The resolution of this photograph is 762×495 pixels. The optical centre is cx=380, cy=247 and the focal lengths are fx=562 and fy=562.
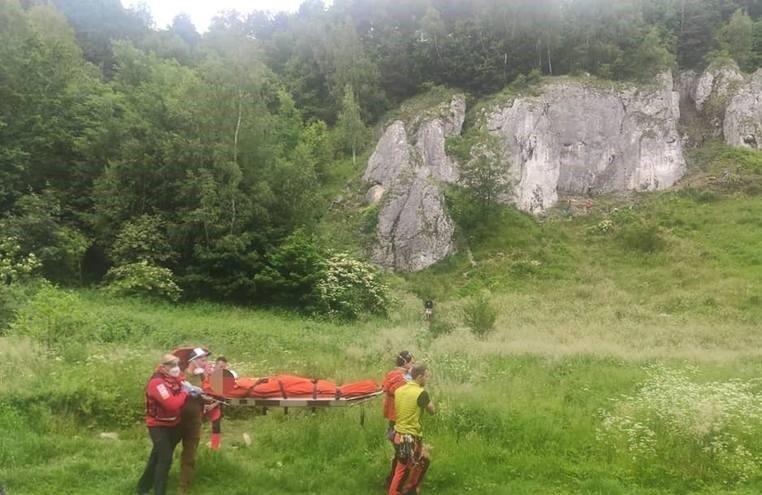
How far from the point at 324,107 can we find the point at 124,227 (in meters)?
36.6

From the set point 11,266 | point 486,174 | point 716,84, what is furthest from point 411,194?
point 716,84

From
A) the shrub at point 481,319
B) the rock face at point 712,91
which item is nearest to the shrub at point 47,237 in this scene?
the shrub at point 481,319

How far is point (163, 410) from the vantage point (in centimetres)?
674

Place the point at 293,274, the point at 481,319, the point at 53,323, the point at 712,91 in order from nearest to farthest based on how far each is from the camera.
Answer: the point at 53,323 < the point at 481,319 < the point at 293,274 < the point at 712,91

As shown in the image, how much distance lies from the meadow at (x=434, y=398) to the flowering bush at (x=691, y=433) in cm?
3

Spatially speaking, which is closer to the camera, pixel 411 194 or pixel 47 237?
pixel 47 237

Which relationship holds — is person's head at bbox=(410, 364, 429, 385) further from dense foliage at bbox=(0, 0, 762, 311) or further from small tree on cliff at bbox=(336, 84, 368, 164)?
small tree on cliff at bbox=(336, 84, 368, 164)

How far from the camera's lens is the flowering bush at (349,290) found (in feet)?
74.2

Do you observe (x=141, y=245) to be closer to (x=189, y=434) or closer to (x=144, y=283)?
(x=144, y=283)

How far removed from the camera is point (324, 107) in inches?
2259

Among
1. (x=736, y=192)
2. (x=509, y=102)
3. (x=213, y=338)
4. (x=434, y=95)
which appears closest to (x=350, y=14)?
(x=434, y=95)

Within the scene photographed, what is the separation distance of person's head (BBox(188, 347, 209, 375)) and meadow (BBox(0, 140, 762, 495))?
1.27 m

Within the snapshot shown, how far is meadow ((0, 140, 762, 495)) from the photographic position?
7.85 metres

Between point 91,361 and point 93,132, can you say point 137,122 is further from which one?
point 91,361
